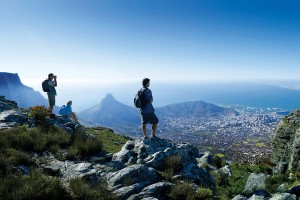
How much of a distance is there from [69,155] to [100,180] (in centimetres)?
371

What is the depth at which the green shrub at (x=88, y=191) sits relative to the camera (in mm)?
7879

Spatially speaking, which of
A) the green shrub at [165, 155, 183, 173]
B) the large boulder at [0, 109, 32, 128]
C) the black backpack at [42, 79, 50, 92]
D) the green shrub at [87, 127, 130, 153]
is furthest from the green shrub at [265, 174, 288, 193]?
the black backpack at [42, 79, 50, 92]

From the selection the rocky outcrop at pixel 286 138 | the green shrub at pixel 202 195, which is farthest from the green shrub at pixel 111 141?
the rocky outcrop at pixel 286 138

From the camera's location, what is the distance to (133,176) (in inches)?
386

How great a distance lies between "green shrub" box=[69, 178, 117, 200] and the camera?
7.88 metres

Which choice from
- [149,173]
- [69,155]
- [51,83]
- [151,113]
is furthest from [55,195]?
[51,83]

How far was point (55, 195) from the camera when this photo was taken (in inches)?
304

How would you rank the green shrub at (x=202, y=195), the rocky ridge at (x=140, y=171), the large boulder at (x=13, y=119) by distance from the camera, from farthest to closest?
the large boulder at (x=13, y=119)
the rocky ridge at (x=140, y=171)
the green shrub at (x=202, y=195)

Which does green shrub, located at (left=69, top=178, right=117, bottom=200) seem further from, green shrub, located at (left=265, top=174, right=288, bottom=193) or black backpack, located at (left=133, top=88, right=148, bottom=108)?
green shrub, located at (left=265, top=174, right=288, bottom=193)

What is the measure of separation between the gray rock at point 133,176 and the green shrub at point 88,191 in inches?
38.6

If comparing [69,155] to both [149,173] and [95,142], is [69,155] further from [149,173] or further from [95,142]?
[149,173]

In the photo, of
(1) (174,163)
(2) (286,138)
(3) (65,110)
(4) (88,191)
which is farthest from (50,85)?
(2) (286,138)

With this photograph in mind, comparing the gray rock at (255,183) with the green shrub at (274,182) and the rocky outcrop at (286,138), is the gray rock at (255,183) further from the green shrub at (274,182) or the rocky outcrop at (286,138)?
the rocky outcrop at (286,138)

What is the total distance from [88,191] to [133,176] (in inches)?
88.0
